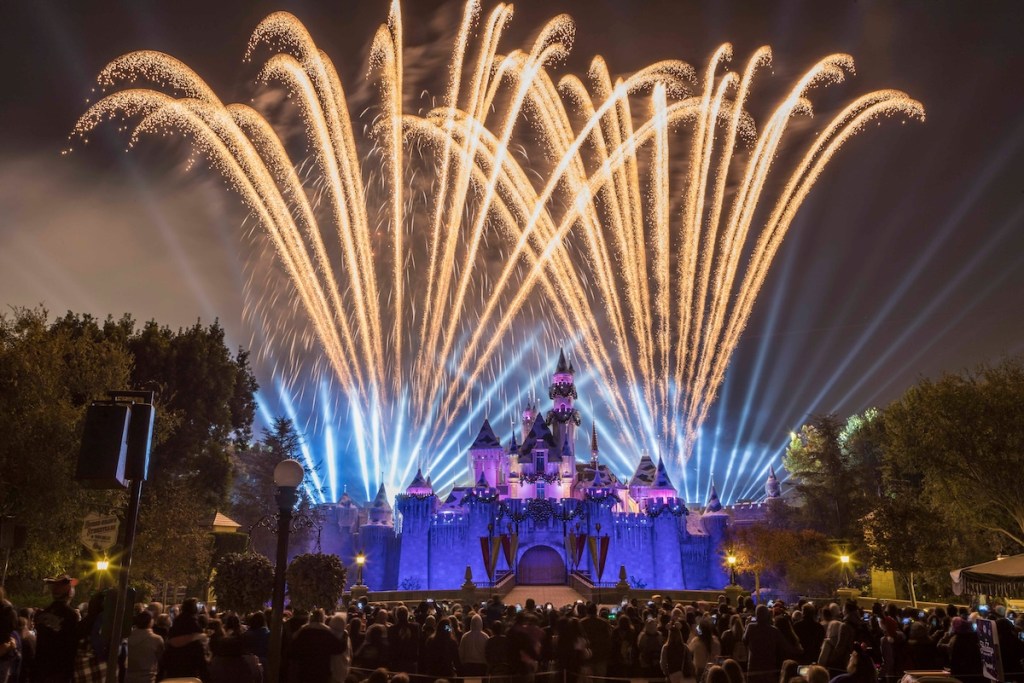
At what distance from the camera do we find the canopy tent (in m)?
15.7

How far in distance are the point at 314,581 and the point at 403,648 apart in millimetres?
1835

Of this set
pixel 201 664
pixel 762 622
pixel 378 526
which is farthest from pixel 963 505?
pixel 378 526

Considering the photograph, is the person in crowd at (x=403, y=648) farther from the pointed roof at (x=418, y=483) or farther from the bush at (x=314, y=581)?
the pointed roof at (x=418, y=483)

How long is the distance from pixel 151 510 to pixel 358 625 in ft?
63.3

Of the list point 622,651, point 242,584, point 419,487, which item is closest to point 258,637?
point 242,584

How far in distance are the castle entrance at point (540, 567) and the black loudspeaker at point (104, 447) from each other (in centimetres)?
5153

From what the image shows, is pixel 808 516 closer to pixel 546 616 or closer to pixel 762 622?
pixel 546 616

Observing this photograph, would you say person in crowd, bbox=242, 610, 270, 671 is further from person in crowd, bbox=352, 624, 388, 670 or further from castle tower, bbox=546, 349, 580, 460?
castle tower, bbox=546, 349, 580, 460

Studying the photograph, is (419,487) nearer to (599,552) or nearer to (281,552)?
(599,552)

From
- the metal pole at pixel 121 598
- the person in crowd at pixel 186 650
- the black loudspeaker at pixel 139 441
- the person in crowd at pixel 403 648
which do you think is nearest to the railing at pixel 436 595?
the person in crowd at pixel 403 648

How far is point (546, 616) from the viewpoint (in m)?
15.0

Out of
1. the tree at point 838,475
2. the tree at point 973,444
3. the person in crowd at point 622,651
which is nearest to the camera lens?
the person in crowd at point 622,651

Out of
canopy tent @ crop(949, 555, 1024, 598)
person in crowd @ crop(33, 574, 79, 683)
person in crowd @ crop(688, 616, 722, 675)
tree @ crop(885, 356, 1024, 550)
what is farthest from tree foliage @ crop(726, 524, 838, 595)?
person in crowd @ crop(33, 574, 79, 683)

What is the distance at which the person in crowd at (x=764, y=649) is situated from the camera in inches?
396
